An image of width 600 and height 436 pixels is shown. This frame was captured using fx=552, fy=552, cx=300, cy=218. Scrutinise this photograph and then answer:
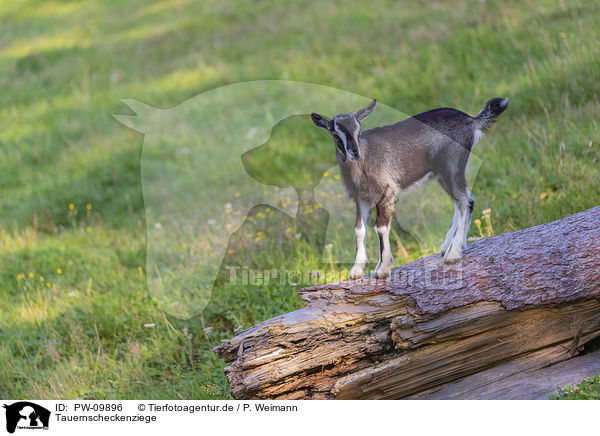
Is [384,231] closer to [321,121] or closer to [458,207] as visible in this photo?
[458,207]

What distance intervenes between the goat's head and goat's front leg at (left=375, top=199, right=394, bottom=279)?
0.43 metres

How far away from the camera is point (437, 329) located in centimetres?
414

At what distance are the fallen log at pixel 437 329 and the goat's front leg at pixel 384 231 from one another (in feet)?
0.41

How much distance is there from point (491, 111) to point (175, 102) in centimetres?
832

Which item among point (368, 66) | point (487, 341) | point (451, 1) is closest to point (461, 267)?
point (487, 341)

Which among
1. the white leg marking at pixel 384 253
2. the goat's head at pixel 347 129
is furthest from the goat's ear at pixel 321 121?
the white leg marking at pixel 384 253

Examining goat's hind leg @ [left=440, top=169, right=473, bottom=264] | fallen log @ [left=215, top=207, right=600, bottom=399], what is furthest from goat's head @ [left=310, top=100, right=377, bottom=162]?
fallen log @ [left=215, top=207, right=600, bottom=399]

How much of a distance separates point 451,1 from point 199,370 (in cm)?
1007

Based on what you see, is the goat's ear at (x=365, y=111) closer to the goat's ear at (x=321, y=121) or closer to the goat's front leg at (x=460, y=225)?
the goat's ear at (x=321, y=121)

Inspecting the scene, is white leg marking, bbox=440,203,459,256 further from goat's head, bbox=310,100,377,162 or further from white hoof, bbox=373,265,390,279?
goat's head, bbox=310,100,377,162

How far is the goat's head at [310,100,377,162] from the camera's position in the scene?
157 inches
